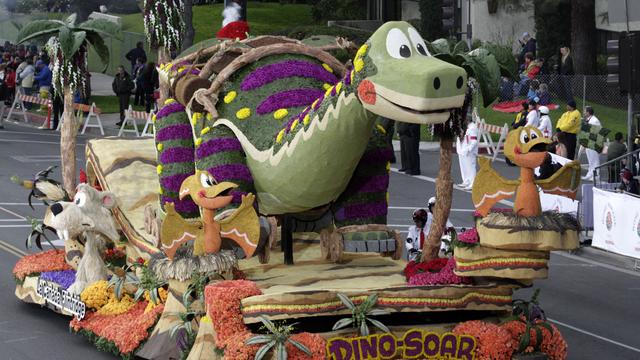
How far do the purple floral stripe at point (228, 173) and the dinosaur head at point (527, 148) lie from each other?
2.70 metres

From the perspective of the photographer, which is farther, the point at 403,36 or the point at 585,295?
the point at 585,295

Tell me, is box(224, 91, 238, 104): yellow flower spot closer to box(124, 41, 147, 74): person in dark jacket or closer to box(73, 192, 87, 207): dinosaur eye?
box(73, 192, 87, 207): dinosaur eye

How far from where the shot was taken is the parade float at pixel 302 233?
444 inches

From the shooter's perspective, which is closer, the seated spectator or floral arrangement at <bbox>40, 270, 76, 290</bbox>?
floral arrangement at <bbox>40, 270, 76, 290</bbox>

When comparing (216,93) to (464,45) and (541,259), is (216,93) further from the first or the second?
(541,259)

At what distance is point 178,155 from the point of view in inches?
552

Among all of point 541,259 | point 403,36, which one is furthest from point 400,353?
point 403,36

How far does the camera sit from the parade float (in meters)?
11.3

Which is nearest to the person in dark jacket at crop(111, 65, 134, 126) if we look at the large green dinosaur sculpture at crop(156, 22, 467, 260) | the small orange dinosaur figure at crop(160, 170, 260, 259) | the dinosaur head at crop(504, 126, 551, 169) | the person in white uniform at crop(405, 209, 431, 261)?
the person in white uniform at crop(405, 209, 431, 261)

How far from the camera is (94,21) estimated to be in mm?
17219

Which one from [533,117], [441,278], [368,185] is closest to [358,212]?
[368,185]

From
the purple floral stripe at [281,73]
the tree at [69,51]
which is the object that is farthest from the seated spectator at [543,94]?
the purple floral stripe at [281,73]

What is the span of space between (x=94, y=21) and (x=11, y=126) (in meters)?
22.4

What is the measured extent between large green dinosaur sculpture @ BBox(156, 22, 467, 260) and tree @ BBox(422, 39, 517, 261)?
766 millimetres
